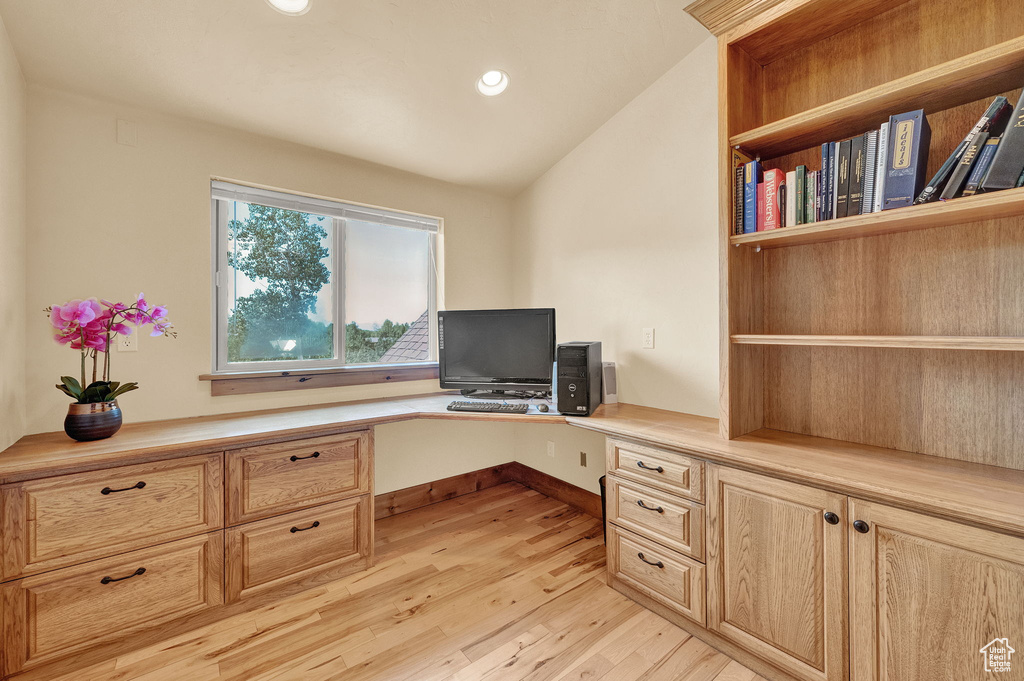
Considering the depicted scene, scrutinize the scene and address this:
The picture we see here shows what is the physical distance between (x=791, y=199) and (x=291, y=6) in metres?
2.02


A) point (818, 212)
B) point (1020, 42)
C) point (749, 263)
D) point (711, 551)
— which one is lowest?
point (711, 551)

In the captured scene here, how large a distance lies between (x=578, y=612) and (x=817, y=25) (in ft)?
8.30

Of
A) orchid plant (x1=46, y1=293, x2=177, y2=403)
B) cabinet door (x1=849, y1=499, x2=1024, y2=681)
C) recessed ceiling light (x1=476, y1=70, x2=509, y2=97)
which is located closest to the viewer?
cabinet door (x1=849, y1=499, x2=1024, y2=681)

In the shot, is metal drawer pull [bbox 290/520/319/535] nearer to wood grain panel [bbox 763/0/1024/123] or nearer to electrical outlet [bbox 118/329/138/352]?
electrical outlet [bbox 118/329/138/352]

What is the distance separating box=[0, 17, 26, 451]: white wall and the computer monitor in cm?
186

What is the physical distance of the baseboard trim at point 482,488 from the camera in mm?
2814

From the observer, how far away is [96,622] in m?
1.61

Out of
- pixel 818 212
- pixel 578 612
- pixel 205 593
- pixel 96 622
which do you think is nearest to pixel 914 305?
pixel 818 212

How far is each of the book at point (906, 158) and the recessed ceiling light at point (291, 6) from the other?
209 centimetres

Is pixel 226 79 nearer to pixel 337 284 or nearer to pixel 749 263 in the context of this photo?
pixel 337 284

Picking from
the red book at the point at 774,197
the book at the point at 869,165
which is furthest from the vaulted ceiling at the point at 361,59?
the book at the point at 869,165

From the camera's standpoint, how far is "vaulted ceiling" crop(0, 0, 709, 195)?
1.67m

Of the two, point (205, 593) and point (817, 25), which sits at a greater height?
point (817, 25)

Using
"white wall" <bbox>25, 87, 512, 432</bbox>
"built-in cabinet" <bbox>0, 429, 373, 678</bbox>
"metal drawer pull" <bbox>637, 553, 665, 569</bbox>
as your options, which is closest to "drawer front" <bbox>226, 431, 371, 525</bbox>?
"built-in cabinet" <bbox>0, 429, 373, 678</bbox>
